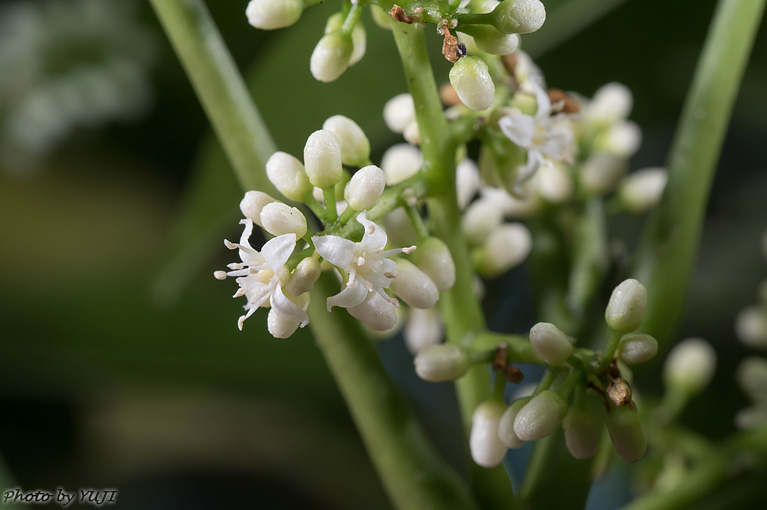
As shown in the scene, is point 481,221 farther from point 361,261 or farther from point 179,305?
point 179,305

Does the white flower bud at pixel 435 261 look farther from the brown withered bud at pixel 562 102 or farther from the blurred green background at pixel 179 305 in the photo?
the blurred green background at pixel 179 305

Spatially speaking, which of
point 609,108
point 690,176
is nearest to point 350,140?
point 690,176

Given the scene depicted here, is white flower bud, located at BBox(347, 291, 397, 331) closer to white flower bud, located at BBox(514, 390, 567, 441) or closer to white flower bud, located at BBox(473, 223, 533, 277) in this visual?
white flower bud, located at BBox(514, 390, 567, 441)

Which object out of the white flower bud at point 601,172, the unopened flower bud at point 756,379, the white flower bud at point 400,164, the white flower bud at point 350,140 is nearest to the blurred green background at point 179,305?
the unopened flower bud at point 756,379

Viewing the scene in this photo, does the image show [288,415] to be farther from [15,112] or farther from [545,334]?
[545,334]

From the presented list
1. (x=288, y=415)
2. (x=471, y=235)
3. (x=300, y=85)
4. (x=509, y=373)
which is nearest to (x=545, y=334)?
(x=509, y=373)

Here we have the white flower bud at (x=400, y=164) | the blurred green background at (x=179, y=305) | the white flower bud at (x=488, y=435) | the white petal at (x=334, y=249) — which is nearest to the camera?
the white petal at (x=334, y=249)
